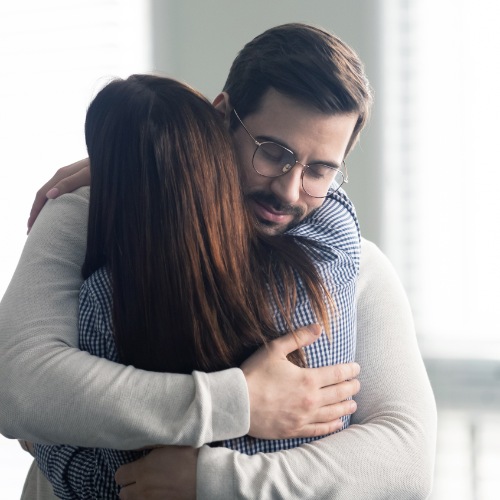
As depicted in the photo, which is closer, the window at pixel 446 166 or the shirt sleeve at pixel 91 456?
the shirt sleeve at pixel 91 456

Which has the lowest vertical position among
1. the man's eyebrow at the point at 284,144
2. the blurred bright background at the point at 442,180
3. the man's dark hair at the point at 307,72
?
the blurred bright background at the point at 442,180

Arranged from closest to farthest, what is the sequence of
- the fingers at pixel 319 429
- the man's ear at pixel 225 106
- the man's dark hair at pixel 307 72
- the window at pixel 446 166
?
A: the fingers at pixel 319 429
the man's dark hair at pixel 307 72
the man's ear at pixel 225 106
the window at pixel 446 166

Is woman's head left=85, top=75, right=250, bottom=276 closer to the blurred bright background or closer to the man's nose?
the man's nose

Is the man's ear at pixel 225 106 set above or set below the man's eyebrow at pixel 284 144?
above

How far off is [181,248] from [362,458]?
42cm

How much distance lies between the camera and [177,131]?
46.9 inches

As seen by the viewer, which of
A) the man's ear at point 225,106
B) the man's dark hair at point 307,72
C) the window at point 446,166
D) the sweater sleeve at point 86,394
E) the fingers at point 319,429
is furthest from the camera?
the window at point 446,166

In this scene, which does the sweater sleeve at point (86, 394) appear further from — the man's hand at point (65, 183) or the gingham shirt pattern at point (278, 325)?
the man's hand at point (65, 183)

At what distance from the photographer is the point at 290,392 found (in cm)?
123

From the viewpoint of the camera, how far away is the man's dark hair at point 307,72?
1.39 meters

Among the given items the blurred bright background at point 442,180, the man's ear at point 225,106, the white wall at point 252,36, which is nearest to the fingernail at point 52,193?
the man's ear at point 225,106

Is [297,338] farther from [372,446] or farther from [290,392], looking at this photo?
[372,446]

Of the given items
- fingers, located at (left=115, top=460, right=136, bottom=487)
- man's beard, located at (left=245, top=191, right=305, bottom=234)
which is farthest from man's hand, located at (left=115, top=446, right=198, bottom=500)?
man's beard, located at (left=245, top=191, right=305, bottom=234)

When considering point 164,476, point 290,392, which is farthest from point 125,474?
point 290,392
